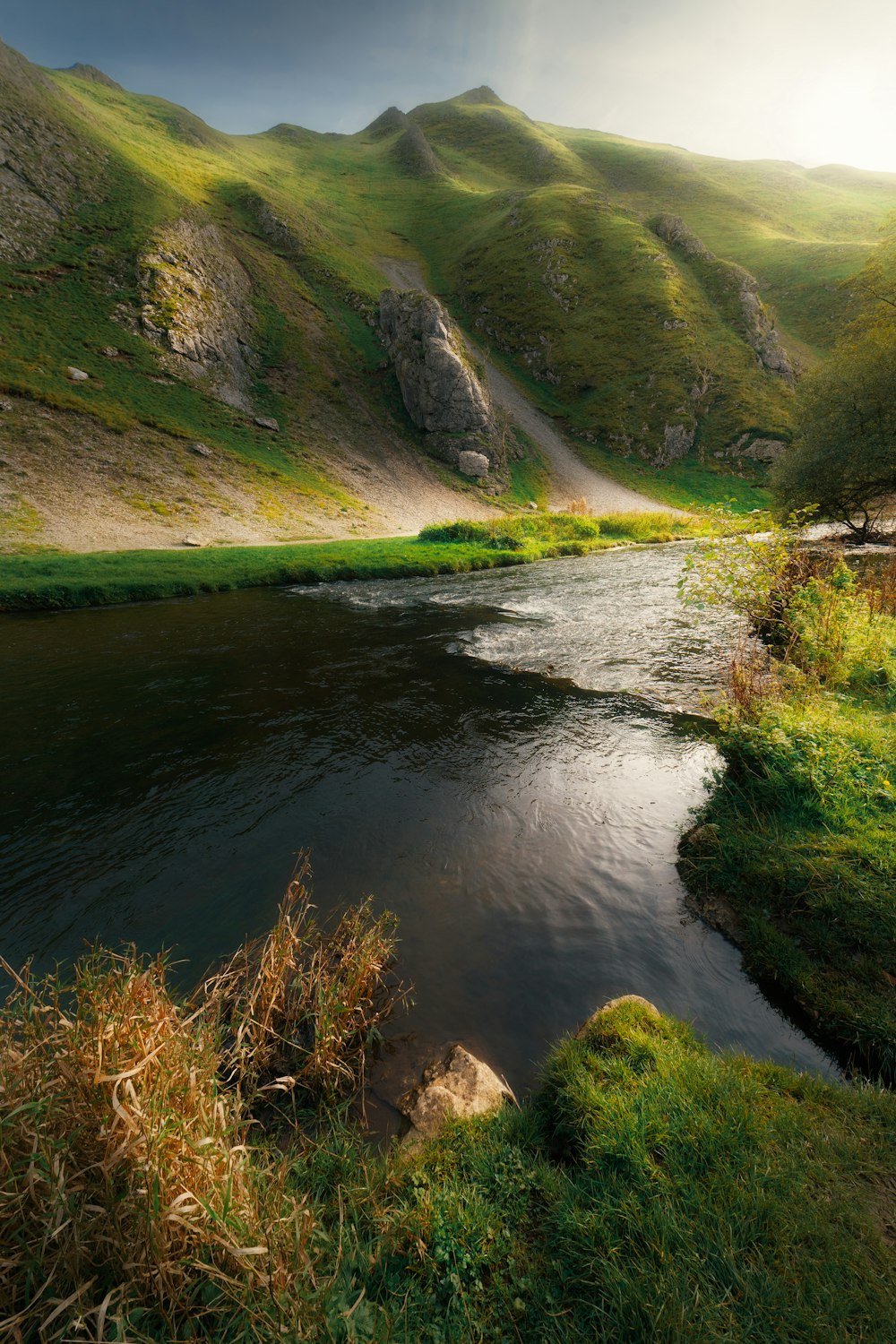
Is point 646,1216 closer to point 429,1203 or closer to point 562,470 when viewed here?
point 429,1203

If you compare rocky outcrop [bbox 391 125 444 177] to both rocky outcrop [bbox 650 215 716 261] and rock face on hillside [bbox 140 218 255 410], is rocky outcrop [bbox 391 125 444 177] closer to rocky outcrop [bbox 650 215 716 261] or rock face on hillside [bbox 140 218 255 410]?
rocky outcrop [bbox 650 215 716 261]

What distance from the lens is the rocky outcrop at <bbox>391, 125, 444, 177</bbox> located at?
174 m

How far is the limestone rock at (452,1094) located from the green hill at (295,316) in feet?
131

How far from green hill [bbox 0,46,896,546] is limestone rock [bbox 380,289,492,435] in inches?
146

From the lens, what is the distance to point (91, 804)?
10.2 meters

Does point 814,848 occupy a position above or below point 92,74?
below

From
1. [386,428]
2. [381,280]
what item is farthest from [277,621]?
[381,280]

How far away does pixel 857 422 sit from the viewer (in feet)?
104

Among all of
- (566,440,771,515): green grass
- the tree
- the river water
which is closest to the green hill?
(566,440,771,515): green grass

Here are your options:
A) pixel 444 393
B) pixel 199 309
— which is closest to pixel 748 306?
pixel 444 393

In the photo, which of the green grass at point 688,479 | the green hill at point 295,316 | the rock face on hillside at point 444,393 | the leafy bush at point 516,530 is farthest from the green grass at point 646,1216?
the green grass at point 688,479

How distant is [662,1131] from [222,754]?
10.8m

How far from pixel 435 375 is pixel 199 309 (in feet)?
108

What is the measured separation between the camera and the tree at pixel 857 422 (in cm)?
3080
